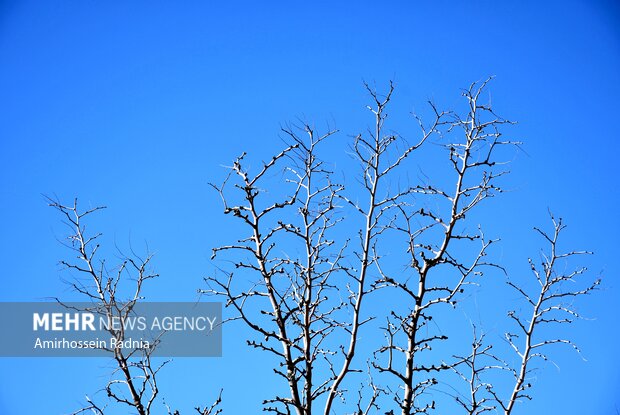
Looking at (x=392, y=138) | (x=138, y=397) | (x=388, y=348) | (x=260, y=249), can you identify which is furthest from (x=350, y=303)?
(x=138, y=397)

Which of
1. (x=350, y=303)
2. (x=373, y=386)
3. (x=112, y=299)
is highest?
(x=112, y=299)

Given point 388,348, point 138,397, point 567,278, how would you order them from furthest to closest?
point 567,278 < point 138,397 < point 388,348

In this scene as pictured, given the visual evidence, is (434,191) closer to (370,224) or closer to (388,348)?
(370,224)

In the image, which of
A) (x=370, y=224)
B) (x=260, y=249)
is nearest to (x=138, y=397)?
(x=260, y=249)

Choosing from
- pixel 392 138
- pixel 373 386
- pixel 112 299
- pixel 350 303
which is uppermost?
pixel 392 138

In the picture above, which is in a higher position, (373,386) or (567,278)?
(567,278)

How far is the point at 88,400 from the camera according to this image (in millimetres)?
5828

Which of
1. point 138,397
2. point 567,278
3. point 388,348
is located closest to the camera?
point 388,348

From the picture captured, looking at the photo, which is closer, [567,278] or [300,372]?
[300,372]

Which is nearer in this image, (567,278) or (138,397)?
(138,397)

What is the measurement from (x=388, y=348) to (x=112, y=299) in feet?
8.81

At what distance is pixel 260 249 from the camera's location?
549 cm

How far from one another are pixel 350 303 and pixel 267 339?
30.9 inches

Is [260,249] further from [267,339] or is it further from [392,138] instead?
[392,138]
